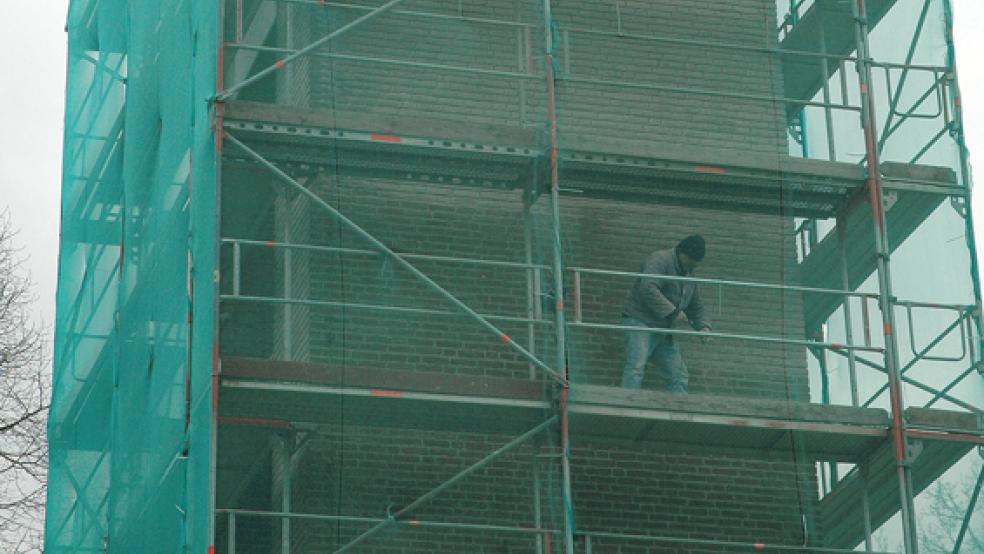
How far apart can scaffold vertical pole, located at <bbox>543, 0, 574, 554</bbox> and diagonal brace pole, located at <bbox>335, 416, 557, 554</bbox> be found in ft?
0.63

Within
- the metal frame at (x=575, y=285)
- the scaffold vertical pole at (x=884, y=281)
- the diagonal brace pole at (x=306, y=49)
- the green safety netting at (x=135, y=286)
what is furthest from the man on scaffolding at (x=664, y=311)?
the green safety netting at (x=135, y=286)

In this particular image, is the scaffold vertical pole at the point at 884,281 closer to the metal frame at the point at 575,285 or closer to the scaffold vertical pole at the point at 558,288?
the metal frame at the point at 575,285

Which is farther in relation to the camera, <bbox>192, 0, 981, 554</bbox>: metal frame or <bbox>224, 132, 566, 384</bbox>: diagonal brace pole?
<bbox>224, 132, 566, 384</bbox>: diagonal brace pole

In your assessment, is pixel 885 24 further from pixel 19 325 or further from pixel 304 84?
pixel 19 325

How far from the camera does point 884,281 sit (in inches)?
547

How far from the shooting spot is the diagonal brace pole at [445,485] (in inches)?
493

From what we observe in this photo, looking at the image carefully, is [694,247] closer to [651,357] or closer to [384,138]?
[651,357]

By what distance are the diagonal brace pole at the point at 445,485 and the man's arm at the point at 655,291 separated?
132 centimetres

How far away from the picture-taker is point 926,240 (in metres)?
14.3

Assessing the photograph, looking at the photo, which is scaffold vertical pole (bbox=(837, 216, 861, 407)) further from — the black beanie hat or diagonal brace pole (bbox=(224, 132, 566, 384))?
Answer: diagonal brace pole (bbox=(224, 132, 566, 384))

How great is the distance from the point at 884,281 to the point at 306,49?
4422 millimetres

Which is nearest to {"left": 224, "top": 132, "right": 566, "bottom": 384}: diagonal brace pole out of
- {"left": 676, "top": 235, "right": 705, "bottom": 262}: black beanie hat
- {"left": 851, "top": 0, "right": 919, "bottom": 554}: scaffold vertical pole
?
{"left": 676, "top": 235, "right": 705, "bottom": 262}: black beanie hat

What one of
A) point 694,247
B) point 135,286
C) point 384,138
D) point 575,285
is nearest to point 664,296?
point 694,247

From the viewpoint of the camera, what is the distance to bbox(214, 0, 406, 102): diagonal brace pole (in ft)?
43.2
